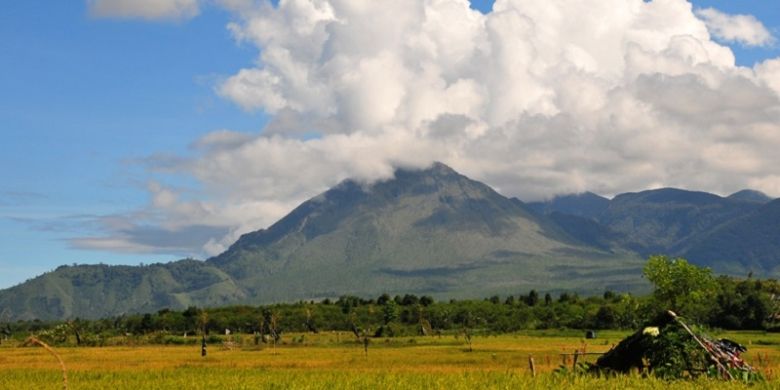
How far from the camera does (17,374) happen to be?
53.3 meters

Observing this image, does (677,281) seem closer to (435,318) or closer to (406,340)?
(406,340)

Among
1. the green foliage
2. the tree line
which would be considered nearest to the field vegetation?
the green foliage

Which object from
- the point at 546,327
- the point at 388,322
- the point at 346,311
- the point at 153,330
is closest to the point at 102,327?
the point at 153,330

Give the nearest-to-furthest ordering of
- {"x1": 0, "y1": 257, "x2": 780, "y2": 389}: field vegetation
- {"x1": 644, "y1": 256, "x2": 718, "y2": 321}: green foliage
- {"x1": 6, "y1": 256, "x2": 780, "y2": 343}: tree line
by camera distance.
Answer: {"x1": 0, "y1": 257, "x2": 780, "y2": 389}: field vegetation < {"x1": 644, "y1": 256, "x2": 718, "y2": 321}: green foliage < {"x1": 6, "y1": 256, "x2": 780, "y2": 343}: tree line

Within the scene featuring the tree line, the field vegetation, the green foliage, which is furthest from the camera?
the tree line

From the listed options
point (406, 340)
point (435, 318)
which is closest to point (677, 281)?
point (406, 340)

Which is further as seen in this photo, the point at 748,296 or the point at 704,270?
the point at 748,296

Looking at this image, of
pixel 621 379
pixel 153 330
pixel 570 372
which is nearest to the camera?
pixel 621 379

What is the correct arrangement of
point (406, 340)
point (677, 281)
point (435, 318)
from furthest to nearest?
point (435, 318), point (406, 340), point (677, 281)

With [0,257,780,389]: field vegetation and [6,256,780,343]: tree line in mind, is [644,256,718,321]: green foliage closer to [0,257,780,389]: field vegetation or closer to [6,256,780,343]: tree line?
[0,257,780,389]: field vegetation

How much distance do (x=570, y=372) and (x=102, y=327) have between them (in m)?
176

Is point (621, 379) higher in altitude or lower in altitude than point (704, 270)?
lower

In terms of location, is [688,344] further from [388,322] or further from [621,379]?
[388,322]

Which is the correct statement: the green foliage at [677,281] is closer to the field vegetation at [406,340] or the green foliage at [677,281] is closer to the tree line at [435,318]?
the field vegetation at [406,340]
